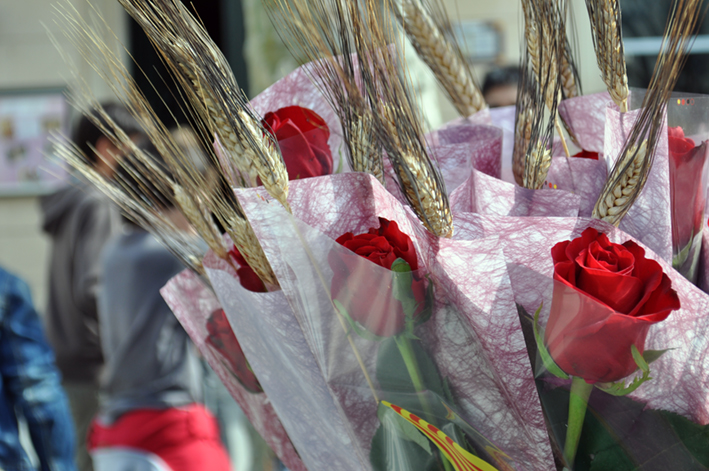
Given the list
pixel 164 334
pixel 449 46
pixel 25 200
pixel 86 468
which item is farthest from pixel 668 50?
pixel 25 200

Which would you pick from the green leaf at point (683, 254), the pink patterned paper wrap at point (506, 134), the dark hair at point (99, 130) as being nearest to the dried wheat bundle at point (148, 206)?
the pink patterned paper wrap at point (506, 134)

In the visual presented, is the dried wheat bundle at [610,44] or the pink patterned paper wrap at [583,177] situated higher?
the dried wheat bundle at [610,44]

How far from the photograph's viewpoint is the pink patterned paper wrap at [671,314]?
465 mm

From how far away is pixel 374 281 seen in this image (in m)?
0.47

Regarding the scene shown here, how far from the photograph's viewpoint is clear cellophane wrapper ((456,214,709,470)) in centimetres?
47

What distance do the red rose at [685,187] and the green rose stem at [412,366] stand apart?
271mm

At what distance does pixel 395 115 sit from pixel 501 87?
1998 millimetres

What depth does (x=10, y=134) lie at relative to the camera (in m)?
5.49

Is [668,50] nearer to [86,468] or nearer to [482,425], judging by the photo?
[482,425]

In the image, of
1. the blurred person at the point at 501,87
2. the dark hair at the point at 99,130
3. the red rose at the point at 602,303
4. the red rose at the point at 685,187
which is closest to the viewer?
the red rose at the point at 602,303

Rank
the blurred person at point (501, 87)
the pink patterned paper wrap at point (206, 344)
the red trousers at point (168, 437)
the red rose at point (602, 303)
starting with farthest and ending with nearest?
the blurred person at point (501, 87), the red trousers at point (168, 437), the pink patterned paper wrap at point (206, 344), the red rose at point (602, 303)

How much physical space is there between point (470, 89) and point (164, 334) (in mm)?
1369

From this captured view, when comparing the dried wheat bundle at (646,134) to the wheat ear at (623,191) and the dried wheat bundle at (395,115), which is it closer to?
the wheat ear at (623,191)

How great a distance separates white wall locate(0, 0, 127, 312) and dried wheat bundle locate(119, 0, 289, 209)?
5028mm
